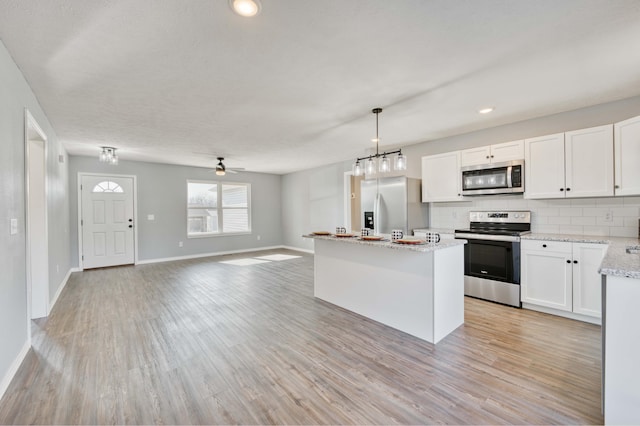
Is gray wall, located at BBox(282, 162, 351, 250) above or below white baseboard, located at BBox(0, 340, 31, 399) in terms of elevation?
above

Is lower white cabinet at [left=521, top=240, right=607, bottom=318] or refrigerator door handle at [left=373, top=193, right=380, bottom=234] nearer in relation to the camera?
lower white cabinet at [left=521, top=240, right=607, bottom=318]

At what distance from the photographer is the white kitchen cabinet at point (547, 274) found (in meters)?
3.01

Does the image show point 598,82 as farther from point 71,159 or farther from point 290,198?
point 71,159

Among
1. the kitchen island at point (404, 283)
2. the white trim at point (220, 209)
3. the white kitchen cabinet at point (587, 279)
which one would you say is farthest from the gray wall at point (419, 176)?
the kitchen island at point (404, 283)

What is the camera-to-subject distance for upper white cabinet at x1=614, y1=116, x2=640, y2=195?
2730 mm

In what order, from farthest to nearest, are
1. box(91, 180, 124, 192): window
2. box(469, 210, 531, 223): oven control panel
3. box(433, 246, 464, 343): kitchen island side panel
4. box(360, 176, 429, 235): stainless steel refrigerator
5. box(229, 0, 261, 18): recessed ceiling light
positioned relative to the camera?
box(91, 180, 124, 192): window
box(360, 176, 429, 235): stainless steel refrigerator
box(469, 210, 531, 223): oven control panel
box(433, 246, 464, 343): kitchen island side panel
box(229, 0, 261, 18): recessed ceiling light

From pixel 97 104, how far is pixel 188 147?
1999 millimetres

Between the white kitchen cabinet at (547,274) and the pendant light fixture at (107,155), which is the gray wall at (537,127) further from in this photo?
the pendant light fixture at (107,155)

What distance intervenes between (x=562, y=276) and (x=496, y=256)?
25.5 inches

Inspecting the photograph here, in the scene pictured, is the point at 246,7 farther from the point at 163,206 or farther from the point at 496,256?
the point at 163,206

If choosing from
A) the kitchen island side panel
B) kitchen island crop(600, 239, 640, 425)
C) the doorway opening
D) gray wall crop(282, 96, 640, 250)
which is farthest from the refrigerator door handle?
the doorway opening

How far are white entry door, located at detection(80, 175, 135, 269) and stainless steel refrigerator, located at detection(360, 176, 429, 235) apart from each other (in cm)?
528

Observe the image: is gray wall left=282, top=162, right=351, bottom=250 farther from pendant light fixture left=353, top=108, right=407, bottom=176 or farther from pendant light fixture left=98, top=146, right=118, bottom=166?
pendant light fixture left=98, top=146, right=118, bottom=166

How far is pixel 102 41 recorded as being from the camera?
1.96m
